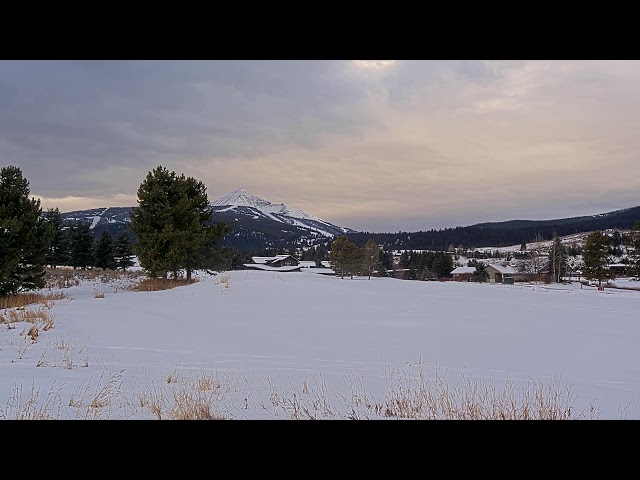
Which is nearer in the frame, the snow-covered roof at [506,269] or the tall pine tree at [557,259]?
the tall pine tree at [557,259]

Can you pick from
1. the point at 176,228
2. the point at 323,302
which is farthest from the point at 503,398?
the point at 176,228

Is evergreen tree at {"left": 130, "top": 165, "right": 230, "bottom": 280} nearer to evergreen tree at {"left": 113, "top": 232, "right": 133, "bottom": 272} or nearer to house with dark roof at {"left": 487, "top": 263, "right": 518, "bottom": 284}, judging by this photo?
evergreen tree at {"left": 113, "top": 232, "right": 133, "bottom": 272}

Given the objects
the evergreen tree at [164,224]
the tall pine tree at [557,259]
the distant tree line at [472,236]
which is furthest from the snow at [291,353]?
the distant tree line at [472,236]

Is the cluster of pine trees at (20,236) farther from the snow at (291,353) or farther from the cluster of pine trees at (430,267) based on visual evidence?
the cluster of pine trees at (430,267)

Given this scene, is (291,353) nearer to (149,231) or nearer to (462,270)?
(149,231)

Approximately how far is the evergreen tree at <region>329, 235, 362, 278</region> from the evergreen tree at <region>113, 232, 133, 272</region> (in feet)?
71.8

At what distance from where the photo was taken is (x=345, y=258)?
4816 cm

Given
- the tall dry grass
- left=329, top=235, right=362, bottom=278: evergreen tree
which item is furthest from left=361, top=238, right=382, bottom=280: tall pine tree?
the tall dry grass

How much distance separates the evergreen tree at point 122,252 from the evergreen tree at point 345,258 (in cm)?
2187

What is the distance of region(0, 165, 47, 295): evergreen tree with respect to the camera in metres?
14.8

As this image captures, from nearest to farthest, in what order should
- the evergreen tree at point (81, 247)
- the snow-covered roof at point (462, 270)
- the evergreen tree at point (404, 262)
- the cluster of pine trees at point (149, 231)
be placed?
the cluster of pine trees at point (149, 231), the evergreen tree at point (81, 247), the snow-covered roof at point (462, 270), the evergreen tree at point (404, 262)

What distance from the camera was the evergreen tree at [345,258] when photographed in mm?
48156

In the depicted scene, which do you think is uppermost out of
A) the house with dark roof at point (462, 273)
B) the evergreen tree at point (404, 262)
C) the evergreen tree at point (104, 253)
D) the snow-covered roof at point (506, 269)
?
the evergreen tree at point (104, 253)
